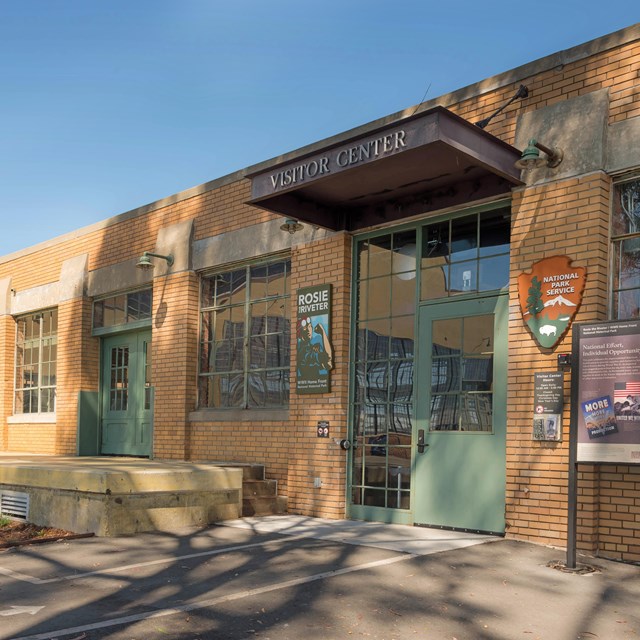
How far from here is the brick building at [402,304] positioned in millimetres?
7684

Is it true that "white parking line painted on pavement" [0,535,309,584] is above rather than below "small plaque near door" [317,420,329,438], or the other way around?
below

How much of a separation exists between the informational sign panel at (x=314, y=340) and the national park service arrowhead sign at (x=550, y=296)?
9.42 feet

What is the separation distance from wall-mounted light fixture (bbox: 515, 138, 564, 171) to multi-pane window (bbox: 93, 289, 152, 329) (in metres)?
7.67

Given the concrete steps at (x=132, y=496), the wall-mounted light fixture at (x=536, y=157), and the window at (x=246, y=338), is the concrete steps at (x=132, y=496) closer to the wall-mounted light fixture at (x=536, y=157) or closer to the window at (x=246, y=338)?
the window at (x=246, y=338)

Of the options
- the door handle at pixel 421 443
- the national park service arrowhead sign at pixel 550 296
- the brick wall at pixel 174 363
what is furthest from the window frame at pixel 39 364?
the national park service arrowhead sign at pixel 550 296

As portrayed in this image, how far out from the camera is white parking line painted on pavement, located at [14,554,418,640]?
16.4 feet

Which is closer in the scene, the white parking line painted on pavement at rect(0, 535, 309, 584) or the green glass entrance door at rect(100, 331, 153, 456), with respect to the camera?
the white parking line painted on pavement at rect(0, 535, 309, 584)

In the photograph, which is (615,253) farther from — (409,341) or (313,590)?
(313,590)

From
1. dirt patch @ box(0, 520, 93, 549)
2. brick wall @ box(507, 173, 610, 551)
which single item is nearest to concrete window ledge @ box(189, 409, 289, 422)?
dirt patch @ box(0, 520, 93, 549)

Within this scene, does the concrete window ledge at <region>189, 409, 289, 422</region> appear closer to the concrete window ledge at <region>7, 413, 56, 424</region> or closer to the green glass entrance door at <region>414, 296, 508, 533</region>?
the green glass entrance door at <region>414, 296, 508, 533</region>

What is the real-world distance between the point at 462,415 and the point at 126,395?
7388mm

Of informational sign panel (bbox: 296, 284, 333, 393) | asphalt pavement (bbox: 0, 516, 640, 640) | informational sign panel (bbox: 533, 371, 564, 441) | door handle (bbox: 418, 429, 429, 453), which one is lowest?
asphalt pavement (bbox: 0, 516, 640, 640)

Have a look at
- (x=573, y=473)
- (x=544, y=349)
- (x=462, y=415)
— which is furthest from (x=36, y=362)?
(x=573, y=473)

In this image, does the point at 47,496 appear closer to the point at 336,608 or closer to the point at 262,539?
the point at 262,539
